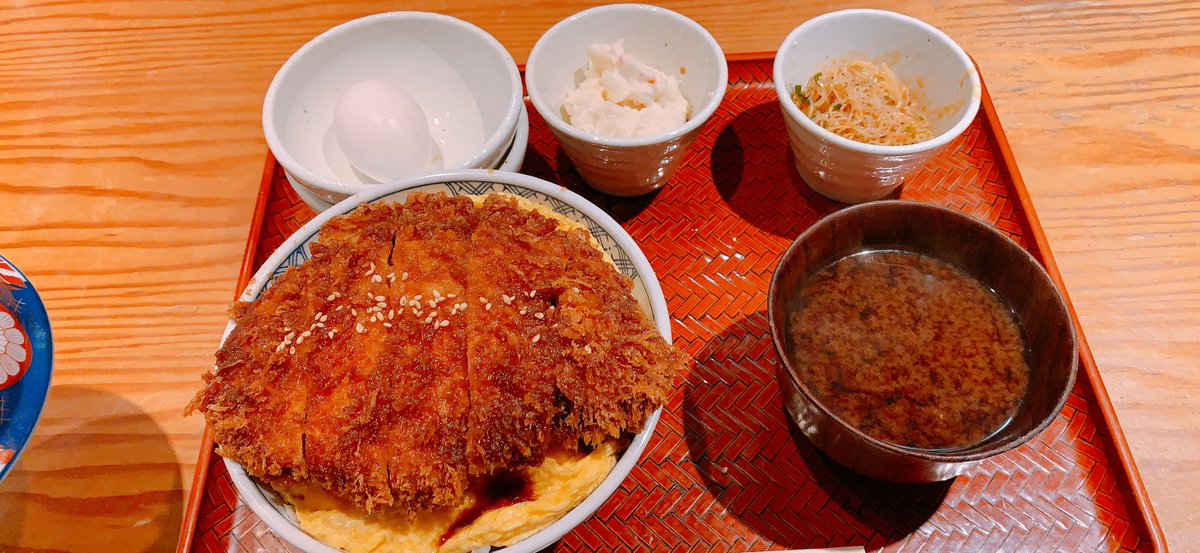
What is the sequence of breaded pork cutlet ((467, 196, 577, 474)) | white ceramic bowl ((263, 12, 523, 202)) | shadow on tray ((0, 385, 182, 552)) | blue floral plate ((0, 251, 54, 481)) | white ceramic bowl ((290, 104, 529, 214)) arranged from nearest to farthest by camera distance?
blue floral plate ((0, 251, 54, 481)) → breaded pork cutlet ((467, 196, 577, 474)) → shadow on tray ((0, 385, 182, 552)) → white ceramic bowl ((290, 104, 529, 214)) → white ceramic bowl ((263, 12, 523, 202))

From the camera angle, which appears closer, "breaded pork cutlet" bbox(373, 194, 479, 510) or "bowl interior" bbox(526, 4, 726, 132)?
"breaded pork cutlet" bbox(373, 194, 479, 510)

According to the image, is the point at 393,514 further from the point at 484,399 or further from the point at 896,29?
the point at 896,29

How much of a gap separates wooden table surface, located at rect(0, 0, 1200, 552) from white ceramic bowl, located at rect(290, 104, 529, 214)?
0.44m

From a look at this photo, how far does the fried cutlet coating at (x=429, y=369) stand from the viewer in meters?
1.54

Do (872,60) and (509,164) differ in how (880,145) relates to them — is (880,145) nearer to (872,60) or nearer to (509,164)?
(872,60)

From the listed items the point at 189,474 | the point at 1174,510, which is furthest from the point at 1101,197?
the point at 189,474

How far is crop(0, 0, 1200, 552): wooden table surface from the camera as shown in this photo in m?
2.00

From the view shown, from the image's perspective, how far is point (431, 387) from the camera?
5.21ft

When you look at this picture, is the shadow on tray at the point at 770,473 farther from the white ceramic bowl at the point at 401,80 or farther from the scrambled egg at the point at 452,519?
the white ceramic bowl at the point at 401,80

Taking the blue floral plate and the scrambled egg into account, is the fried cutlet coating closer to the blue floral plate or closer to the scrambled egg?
the scrambled egg

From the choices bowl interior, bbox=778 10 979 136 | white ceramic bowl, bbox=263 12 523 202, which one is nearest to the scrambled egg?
white ceramic bowl, bbox=263 12 523 202

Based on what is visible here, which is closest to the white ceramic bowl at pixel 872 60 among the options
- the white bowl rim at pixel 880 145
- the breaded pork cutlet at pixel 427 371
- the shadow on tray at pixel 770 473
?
the white bowl rim at pixel 880 145

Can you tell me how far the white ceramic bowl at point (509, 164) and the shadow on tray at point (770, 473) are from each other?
2.87 ft

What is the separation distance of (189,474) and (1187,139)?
3.58 metres
